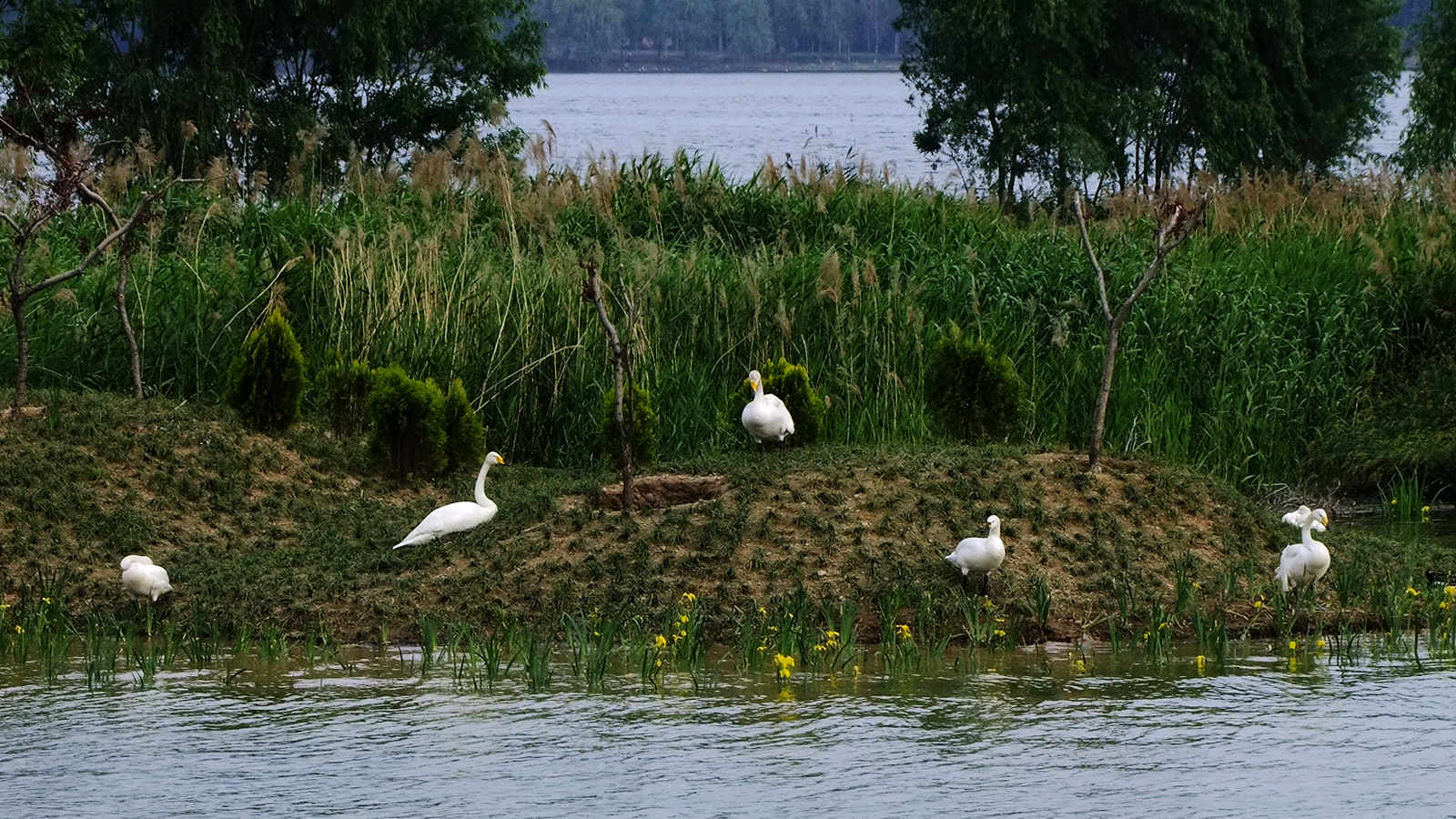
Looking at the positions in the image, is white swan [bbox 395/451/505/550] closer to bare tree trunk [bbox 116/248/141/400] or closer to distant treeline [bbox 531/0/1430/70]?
bare tree trunk [bbox 116/248/141/400]

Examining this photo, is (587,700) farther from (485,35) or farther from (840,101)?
(840,101)

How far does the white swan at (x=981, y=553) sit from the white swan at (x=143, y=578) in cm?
407

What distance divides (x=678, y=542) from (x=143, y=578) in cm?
276

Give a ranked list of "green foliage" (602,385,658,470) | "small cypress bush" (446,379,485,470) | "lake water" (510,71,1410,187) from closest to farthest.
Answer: "green foliage" (602,385,658,470), "small cypress bush" (446,379,485,470), "lake water" (510,71,1410,187)

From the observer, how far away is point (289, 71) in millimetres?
29953

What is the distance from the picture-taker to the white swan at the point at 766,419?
1180 centimetres

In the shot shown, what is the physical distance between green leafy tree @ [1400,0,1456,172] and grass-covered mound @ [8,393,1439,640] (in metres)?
17.9

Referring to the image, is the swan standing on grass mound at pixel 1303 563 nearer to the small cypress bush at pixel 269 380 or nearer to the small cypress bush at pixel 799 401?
the small cypress bush at pixel 799 401

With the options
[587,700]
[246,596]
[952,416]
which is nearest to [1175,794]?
[587,700]

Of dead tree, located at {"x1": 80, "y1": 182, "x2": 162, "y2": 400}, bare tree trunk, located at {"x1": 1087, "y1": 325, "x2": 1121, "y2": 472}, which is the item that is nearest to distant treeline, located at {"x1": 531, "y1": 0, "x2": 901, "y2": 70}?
dead tree, located at {"x1": 80, "y1": 182, "x2": 162, "y2": 400}

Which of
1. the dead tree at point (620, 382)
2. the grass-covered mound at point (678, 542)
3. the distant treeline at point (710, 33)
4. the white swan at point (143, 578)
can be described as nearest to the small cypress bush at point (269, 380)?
the grass-covered mound at point (678, 542)

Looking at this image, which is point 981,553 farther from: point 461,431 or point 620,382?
point 461,431

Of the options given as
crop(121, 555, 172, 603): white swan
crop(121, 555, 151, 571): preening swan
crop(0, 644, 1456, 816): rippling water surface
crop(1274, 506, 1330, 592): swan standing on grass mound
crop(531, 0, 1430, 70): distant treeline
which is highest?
crop(531, 0, 1430, 70): distant treeline

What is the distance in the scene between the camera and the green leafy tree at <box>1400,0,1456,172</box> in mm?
28000
